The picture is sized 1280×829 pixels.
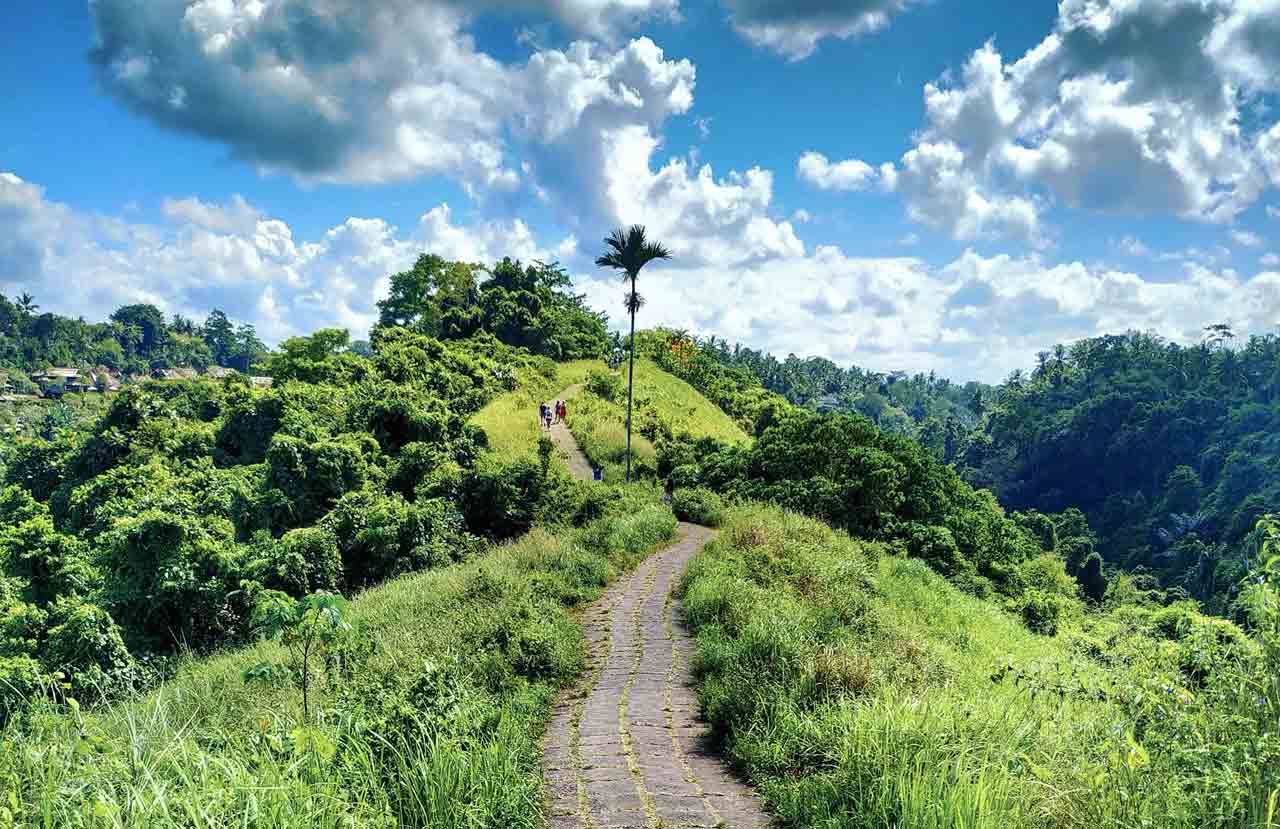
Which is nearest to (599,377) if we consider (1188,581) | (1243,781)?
(1243,781)

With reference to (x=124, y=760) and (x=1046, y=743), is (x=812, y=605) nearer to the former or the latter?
(x=1046, y=743)

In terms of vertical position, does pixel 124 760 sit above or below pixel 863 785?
above

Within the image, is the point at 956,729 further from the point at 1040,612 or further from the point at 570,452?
the point at 570,452

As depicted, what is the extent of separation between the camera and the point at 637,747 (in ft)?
20.2

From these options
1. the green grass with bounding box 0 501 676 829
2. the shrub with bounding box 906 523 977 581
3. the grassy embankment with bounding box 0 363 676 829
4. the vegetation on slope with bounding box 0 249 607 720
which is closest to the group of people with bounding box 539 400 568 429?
the vegetation on slope with bounding box 0 249 607 720

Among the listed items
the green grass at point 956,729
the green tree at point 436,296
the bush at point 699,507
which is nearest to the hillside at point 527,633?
the green grass at point 956,729

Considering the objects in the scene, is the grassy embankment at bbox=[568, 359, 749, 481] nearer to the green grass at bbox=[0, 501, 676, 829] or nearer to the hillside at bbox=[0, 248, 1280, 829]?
the hillside at bbox=[0, 248, 1280, 829]

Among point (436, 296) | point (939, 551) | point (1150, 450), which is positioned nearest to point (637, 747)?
point (939, 551)

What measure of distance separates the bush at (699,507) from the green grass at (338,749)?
35.7ft

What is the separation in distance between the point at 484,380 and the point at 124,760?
3363 cm

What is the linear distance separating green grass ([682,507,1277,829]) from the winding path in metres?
0.30

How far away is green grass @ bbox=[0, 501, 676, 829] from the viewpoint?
366 centimetres

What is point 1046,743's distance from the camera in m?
4.83

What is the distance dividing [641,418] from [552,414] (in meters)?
4.15
